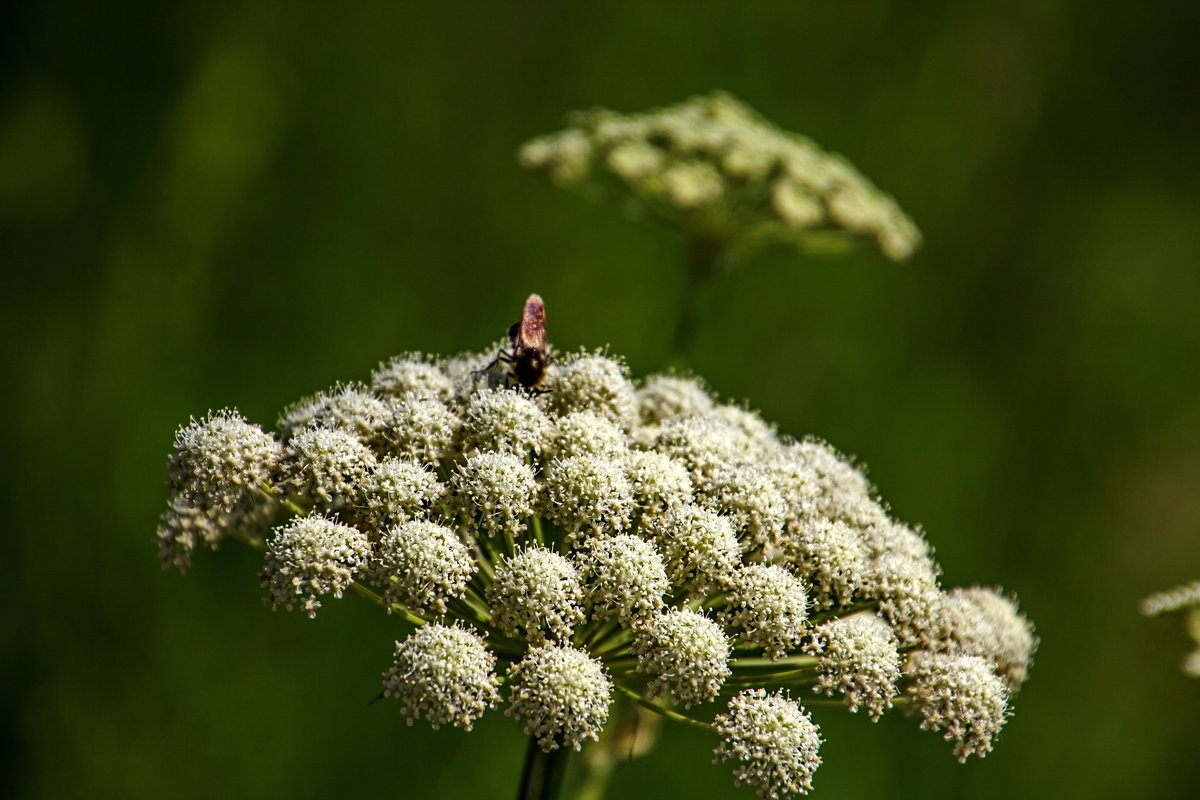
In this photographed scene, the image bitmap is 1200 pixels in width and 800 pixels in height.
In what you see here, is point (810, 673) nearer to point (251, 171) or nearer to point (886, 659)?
point (886, 659)

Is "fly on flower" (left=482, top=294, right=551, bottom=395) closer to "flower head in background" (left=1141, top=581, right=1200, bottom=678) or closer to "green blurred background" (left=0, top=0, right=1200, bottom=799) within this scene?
"flower head in background" (left=1141, top=581, right=1200, bottom=678)

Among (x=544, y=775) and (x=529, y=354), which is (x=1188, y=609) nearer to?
(x=544, y=775)

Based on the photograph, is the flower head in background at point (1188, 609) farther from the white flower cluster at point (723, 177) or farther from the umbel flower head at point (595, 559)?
the white flower cluster at point (723, 177)

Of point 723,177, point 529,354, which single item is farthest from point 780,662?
point 723,177

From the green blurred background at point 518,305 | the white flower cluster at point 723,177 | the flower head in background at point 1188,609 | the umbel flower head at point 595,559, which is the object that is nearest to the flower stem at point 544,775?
the umbel flower head at point 595,559

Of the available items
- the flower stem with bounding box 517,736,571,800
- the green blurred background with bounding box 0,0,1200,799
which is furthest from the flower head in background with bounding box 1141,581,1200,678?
the green blurred background with bounding box 0,0,1200,799
